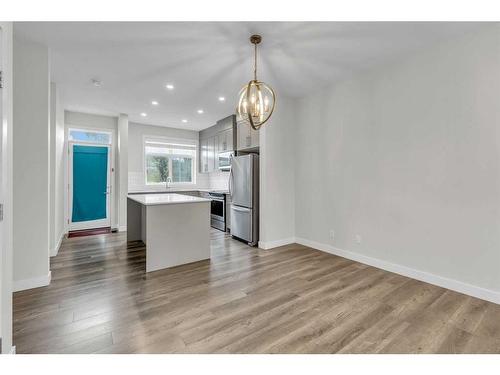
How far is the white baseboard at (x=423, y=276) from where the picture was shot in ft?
7.66

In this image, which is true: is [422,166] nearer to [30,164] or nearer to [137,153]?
[30,164]

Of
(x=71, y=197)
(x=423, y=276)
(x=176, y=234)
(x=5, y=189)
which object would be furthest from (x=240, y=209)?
(x=71, y=197)

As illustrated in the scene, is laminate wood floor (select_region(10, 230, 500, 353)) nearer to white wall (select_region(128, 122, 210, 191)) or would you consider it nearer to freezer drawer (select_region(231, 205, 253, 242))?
freezer drawer (select_region(231, 205, 253, 242))

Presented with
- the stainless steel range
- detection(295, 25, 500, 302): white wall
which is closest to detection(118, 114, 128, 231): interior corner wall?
the stainless steel range

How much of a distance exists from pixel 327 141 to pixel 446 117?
1574mm

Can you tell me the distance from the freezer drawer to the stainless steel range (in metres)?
0.66

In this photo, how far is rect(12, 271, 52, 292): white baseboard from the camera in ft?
8.33

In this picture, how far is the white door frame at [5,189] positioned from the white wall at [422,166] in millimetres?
3645

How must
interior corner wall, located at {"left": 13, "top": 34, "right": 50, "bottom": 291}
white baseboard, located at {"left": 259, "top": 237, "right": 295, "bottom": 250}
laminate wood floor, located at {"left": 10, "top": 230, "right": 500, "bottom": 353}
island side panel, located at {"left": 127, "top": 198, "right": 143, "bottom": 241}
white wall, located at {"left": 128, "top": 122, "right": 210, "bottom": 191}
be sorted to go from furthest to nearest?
white wall, located at {"left": 128, "top": 122, "right": 210, "bottom": 191}
island side panel, located at {"left": 127, "top": 198, "right": 143, "bottom": 241}
white baseboard, located at {"left": 259, "top": 237, "right": 295, "bottom": 250}
interior corner wall, located at {"left": 13, "top": 34, "right": 50, "bottom": 291}
laminate wood floor, located at {"left": 10, "top": 230, "right": 500, "bottom": 353}

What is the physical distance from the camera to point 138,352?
5.28 feet

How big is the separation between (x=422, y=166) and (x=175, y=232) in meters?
3.20

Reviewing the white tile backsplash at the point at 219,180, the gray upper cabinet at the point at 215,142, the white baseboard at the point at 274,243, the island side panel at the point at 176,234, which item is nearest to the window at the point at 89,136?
the gray upper cabinet at the point at 215,142

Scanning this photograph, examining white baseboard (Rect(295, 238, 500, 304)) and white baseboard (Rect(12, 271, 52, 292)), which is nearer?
white baseboard (Rect(295, 238, 500, 304))

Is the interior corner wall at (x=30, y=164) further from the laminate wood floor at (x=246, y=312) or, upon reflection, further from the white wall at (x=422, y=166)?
the white wall at (x=422, y=166)
